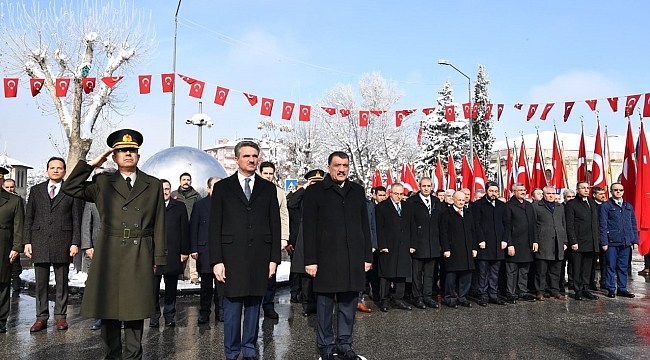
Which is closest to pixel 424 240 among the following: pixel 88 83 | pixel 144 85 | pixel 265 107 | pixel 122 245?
pixel 122 245

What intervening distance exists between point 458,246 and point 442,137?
35.4 metres

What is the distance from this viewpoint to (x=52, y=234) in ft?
23.9

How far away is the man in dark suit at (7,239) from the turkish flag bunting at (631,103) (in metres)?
15.8

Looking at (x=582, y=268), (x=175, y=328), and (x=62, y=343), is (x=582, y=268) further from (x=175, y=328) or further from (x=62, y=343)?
(x=62, y=343)

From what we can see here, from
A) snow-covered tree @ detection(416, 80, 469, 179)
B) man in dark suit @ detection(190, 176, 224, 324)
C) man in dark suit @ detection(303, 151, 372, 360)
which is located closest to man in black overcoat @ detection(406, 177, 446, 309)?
man in dark suit @ detection(190, 176, 224, 324)

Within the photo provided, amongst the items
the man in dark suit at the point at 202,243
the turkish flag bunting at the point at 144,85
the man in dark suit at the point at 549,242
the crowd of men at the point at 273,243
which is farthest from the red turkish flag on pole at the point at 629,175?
the turkish flag bunting at the point at 144,85

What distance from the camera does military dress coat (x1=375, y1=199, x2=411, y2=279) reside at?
9.14 meters

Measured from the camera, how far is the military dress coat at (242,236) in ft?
17.7

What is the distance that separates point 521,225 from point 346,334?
5515mm

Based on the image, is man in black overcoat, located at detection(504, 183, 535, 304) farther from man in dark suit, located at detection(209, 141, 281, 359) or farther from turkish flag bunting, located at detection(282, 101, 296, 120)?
turkish flag bunting, located at detection(282, 101, 296, 120)

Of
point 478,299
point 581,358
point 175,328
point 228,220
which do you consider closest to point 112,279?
point 228,220

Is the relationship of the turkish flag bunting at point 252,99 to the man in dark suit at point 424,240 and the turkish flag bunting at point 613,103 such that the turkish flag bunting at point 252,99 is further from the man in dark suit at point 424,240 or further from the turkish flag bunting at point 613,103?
the turkish flag bunting at point 613,103

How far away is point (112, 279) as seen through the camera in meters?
4.79

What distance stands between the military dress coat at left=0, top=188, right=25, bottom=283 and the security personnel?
319cm
